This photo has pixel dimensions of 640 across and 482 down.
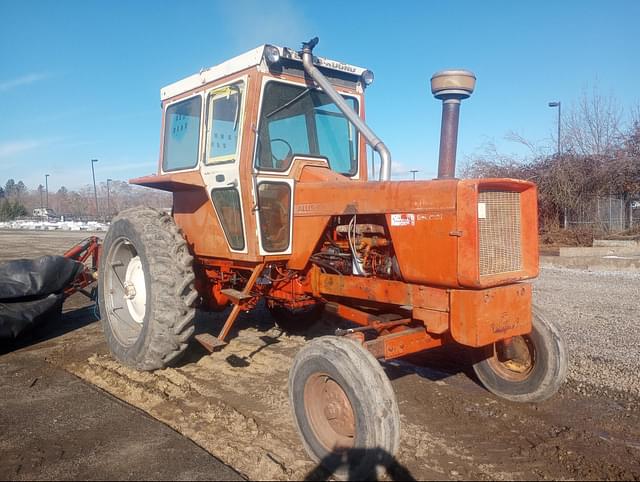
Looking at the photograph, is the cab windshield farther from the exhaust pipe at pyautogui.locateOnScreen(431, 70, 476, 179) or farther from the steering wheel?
the exhaust pipe at pyautogui.locateOnScreen(431, 70, 476, 179)

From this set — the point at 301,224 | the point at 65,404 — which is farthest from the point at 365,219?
the point at 65,404

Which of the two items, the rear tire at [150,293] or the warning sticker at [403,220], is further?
the rear tire at [150,293]

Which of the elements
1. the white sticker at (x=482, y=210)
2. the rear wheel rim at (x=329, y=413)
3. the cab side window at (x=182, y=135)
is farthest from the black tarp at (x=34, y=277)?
the white sticker at (x=482, y=210)

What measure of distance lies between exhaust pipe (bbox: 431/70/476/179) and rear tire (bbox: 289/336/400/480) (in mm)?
2111

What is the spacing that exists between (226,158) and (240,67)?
79 cm

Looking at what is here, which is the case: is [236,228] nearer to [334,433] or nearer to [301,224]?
[301,224]

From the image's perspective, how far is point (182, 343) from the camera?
4.73 m

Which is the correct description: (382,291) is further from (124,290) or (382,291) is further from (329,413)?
(124,290)

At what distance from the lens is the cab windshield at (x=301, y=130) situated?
15.4 feet

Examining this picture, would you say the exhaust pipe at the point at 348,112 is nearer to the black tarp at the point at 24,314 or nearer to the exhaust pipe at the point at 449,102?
the exhaust pipe at the point at 449,102

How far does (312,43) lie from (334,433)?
10.4 ft

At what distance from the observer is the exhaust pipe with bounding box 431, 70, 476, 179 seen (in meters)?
4.78

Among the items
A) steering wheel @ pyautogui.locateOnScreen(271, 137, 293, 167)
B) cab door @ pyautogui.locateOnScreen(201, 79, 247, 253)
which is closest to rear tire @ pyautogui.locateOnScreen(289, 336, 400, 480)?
cab door @ pyautogui.locateOnScreen(201, 79, 247, 253)

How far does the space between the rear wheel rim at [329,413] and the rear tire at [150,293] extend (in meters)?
1.65
